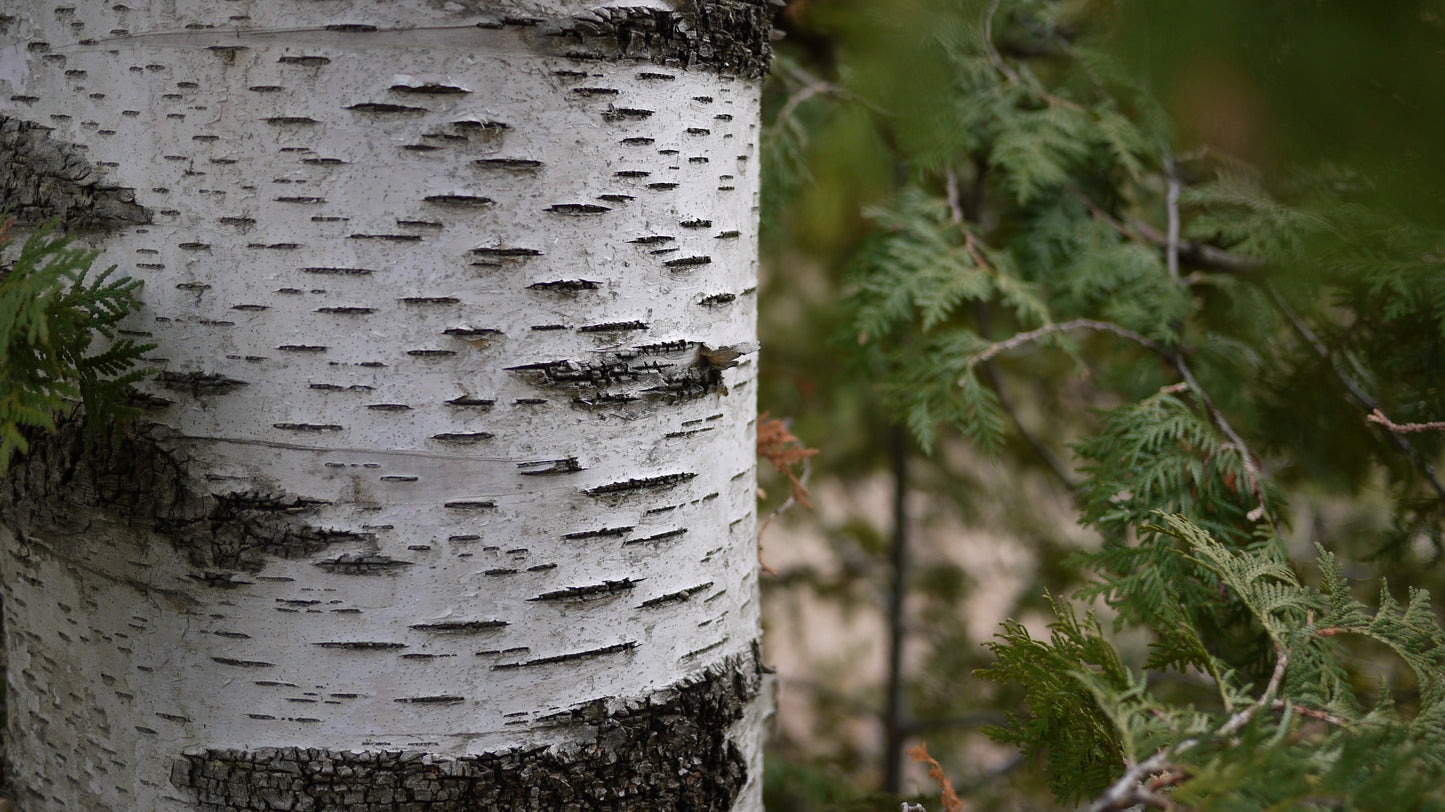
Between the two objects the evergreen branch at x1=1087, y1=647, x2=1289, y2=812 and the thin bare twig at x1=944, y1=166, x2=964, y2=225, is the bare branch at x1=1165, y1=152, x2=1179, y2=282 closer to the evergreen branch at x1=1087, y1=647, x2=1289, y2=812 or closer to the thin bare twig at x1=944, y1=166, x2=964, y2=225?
the thin bare twig at x1=944, y1=166, x2=964, y2=225

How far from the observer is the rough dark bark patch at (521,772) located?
2.99 ft

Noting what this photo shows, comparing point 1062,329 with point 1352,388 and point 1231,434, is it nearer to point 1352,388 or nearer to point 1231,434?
point 1231,434

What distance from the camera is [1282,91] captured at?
1.83 ft

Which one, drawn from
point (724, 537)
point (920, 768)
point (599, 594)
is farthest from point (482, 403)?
point (920, 768)

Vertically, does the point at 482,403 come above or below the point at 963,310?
above

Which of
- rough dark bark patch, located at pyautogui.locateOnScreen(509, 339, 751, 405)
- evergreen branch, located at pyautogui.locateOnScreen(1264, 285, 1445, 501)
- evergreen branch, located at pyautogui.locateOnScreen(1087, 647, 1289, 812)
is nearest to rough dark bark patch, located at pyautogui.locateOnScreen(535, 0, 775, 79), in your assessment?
rough dark bark patch, located at pyautogui.locateOnScreen(509, 339, 751, 405)

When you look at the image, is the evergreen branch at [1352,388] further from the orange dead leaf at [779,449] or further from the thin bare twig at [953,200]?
the orange dead leaf at [779,449]

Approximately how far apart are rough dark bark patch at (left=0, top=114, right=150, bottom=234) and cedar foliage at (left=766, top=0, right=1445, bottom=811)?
2.65 ft

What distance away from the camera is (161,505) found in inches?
35.8

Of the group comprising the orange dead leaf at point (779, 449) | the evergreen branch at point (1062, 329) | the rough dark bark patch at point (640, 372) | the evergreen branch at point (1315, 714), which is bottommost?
the orange dead leaf at point (779, 449)

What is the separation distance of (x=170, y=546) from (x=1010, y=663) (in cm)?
100

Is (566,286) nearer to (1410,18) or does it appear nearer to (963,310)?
(1410,18)

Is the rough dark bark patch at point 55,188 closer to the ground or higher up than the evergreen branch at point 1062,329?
higher up

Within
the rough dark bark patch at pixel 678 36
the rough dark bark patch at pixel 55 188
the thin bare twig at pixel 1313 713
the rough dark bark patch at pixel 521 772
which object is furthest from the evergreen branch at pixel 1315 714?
the rough dark bark patch at pixel 55 188
